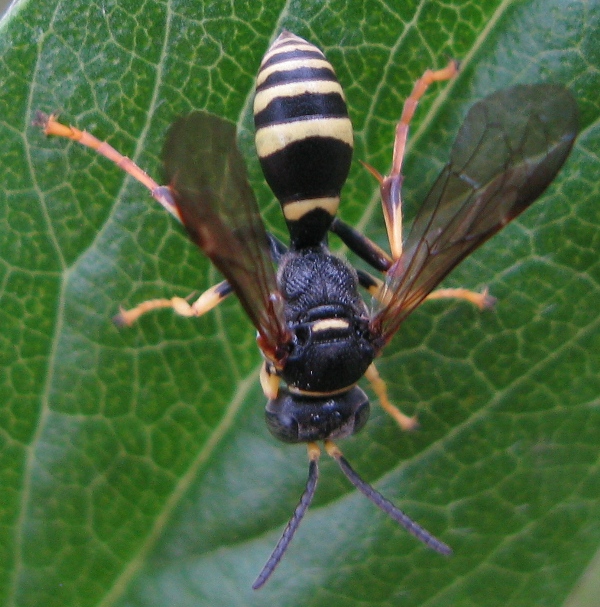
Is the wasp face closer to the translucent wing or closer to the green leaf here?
the green leaf

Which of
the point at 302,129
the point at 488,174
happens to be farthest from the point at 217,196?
the point at 488,174

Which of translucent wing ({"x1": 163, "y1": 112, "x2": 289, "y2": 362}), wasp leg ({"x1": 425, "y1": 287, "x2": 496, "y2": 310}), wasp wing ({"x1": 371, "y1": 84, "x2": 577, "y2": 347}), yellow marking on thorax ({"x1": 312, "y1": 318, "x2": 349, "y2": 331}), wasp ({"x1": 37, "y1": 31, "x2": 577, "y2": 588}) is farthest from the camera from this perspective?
wasp leg ({"x1": 425, "y1": 287, "x2": 496, "y2": 310})

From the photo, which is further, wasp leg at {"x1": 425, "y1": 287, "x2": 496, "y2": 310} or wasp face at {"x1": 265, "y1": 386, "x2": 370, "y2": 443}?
wasp leg at {"x1": 425, "y1": 287, "x2": 496, "y2": 310}

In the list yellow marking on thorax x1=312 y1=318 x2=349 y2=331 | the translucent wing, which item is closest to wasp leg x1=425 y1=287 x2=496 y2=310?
yellow marking on thorax x1=312 y1=318 x2=349 y2=331

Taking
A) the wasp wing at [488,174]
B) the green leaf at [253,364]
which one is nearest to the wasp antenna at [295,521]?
the green leaf at [253,364]

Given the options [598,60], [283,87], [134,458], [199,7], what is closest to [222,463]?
[134,458]

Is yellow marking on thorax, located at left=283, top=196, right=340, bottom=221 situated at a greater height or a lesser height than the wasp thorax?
greater

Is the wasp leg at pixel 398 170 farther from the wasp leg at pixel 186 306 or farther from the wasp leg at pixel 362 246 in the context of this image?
the wasp leg at pixel 186 306

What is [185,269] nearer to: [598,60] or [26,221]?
[26,221]
